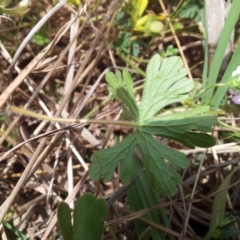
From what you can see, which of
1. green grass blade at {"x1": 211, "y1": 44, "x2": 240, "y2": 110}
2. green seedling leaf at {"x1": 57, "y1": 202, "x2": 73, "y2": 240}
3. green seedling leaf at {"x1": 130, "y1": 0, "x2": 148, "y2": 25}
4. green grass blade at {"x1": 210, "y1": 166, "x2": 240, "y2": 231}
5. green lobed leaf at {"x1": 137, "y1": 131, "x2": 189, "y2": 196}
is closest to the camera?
green seedling leaf at {"x1": 57, "y1": 202, "x2": 73, "y2": 240}

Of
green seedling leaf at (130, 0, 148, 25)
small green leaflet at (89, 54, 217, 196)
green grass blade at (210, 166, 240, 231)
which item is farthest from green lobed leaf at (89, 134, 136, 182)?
green seedling leaf at (130, 0, 148, 25)

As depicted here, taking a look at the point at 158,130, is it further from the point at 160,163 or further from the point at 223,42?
the point at 223,42

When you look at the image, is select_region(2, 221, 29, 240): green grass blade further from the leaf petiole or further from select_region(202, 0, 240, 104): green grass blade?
select_region(202, 0, 240, 104): green grass blade

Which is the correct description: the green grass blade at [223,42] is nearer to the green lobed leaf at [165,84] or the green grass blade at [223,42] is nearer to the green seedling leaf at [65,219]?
the green lobed leaf at [165,84]

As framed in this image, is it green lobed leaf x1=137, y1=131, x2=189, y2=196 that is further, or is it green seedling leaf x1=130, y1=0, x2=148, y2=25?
green seedling leaf x1=130, y1=0, x2=148, y2=25

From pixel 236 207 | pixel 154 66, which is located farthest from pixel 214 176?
pixel 154 66

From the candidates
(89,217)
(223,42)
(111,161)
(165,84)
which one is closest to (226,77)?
(223,42)

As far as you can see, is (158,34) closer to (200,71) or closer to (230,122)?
(200,71)
